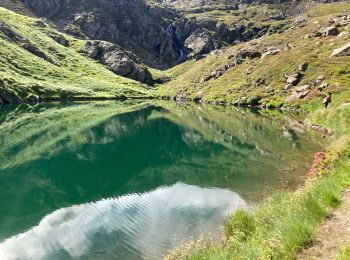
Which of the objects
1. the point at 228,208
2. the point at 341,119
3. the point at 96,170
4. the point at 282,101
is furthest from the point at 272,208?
the point at 282,101

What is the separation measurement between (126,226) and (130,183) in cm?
1445

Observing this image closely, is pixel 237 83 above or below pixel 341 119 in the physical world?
below

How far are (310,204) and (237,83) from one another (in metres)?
184

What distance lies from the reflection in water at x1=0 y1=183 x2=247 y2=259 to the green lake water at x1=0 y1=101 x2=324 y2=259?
0.24 ft

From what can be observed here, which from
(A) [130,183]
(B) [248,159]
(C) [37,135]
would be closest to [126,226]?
(A) [130,183]

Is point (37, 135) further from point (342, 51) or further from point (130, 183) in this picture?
point (342, 51)

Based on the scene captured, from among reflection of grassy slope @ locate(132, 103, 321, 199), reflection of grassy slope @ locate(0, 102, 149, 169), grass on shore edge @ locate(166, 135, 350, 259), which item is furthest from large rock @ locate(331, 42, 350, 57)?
grass on shore edge @ locate(166, 135, 350, 259)

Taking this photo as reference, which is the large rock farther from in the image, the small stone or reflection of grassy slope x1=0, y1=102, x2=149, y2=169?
reflection of grassy slope x1=0, y1=102, x2=149, y2=169

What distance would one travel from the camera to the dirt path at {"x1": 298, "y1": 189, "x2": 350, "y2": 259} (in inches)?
542

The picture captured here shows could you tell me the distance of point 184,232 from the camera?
26.2 metres

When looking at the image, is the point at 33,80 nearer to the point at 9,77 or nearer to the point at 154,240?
the point at 9,77

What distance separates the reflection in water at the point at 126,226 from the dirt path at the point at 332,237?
965 centimetres

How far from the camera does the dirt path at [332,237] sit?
542 inches

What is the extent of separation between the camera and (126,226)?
27875mm
